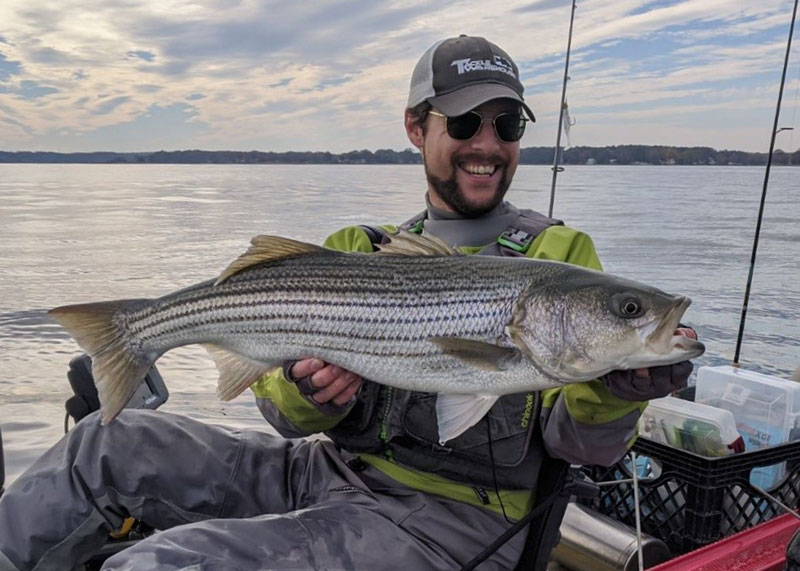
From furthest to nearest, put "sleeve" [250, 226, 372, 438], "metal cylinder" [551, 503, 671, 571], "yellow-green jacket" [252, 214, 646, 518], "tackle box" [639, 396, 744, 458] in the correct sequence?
"tackle box" [639, 396, 744, 458] → "metal cylinder" [551, 503, 671, 571] → "sleeve" [250, 226, 372, 438] → "yellow-green jacket" [252, 214, 646, 518]

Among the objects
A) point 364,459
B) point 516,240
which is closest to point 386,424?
point 364,459

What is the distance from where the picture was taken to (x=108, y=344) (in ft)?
9.94

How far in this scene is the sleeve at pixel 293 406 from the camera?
3080 millimetres

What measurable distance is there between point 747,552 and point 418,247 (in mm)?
1970

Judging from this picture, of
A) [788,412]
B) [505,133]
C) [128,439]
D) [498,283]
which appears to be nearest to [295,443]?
[128,439]

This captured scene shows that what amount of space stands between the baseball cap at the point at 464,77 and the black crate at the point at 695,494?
1.83 meters

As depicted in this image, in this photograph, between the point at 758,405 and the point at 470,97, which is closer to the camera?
the point at 470,97

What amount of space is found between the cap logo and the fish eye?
1.57m

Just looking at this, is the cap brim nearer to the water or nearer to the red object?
the red object

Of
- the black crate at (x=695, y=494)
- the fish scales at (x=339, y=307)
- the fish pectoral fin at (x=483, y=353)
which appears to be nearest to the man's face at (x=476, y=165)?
the fish scales at (x=339, y=307)

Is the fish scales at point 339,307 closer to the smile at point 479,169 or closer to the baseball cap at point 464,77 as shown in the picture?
the smile at point 479,169

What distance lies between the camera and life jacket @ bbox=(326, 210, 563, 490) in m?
2.93

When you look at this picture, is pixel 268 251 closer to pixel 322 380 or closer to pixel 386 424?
pixel 322 380

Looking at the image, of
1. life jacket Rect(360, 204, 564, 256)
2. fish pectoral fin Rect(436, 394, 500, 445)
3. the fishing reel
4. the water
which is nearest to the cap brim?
life jacket Rect(360, 204, 564, 256)
